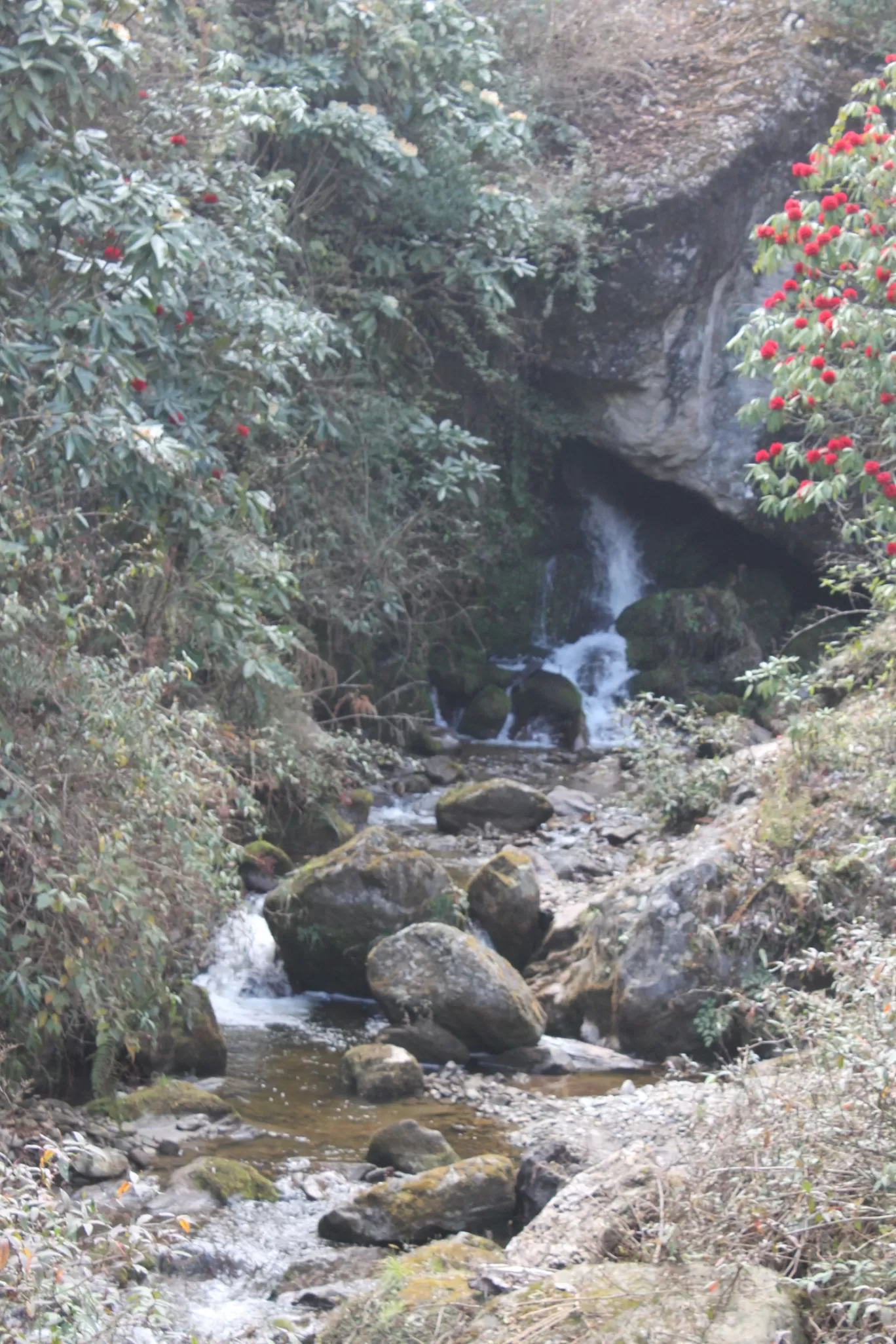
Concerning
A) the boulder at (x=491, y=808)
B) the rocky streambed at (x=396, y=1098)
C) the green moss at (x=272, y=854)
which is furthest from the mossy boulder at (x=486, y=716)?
the green moss at (x=272, y=854)

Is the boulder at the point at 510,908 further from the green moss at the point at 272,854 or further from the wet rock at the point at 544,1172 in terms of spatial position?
the wet rock at the point at 544,1172

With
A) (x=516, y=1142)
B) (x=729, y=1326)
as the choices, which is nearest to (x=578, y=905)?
(x=516, y=1142)

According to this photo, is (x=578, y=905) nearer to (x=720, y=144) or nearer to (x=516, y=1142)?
(x=516, y=1142)

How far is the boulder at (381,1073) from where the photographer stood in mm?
6285

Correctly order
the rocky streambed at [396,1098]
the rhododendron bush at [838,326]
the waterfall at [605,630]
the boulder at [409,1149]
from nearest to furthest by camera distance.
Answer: the rocky streambed at [396,1098] → the boulder at [409,1149] → the rhododendron bush at [838,326] → the waterfall at [605,630]

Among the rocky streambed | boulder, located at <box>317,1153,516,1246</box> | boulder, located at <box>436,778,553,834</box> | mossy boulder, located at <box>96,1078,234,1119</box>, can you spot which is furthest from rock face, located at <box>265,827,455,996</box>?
boulder, located at <box>436,778,553,834</box>

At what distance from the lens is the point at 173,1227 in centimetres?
455

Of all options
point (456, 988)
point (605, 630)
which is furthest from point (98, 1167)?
point (605, 630)

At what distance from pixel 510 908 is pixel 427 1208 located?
3.36 m

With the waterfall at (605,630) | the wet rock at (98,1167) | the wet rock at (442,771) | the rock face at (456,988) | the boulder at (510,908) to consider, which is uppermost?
the waterfall at (605,630)

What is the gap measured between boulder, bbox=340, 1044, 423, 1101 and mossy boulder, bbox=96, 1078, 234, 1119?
701 millimetres

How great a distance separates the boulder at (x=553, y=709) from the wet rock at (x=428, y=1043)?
299 inches

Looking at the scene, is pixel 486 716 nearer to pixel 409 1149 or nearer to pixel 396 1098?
pixel 396 1098

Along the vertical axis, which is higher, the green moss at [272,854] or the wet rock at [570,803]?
the wet rock at [570,803]
